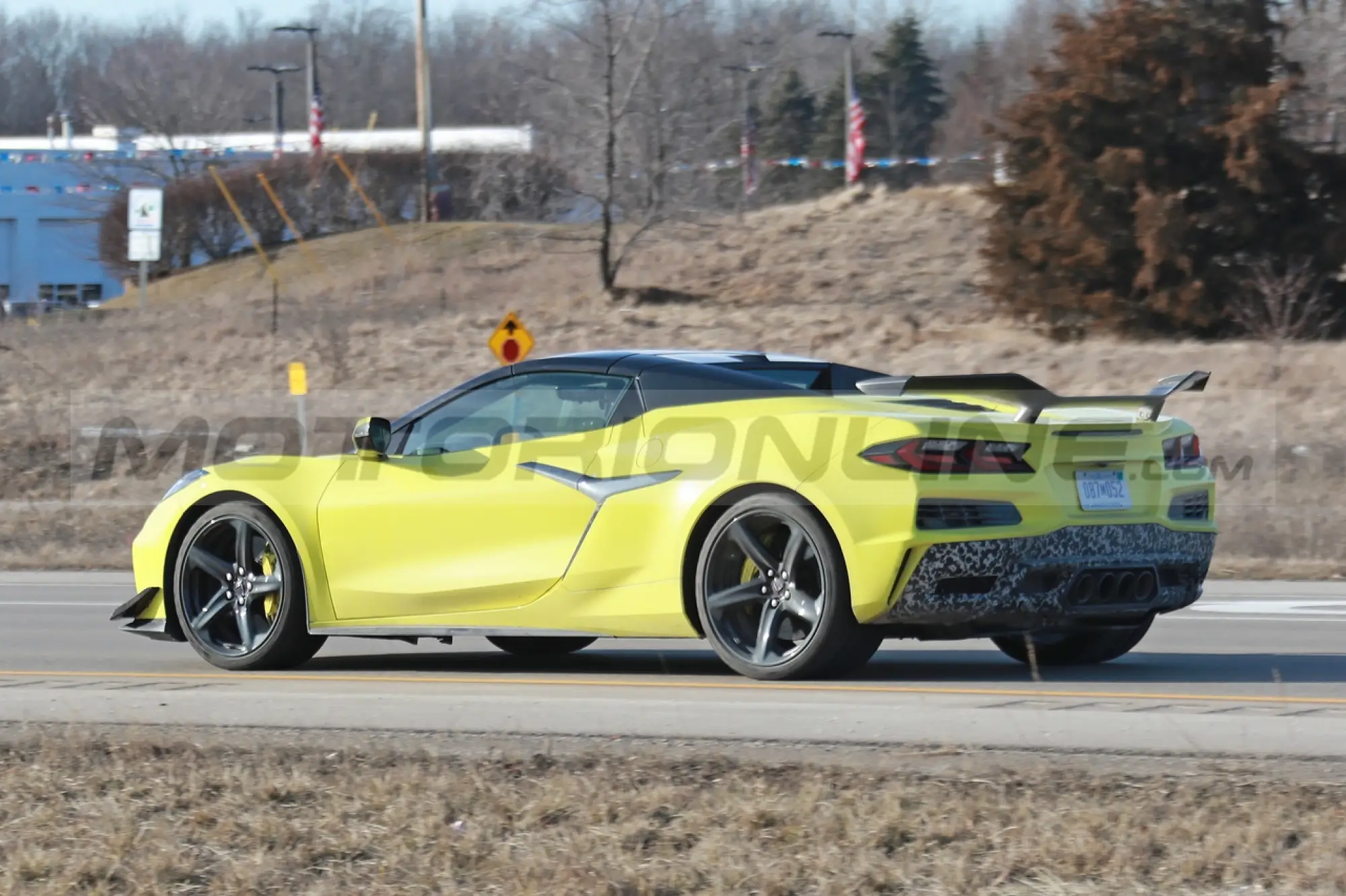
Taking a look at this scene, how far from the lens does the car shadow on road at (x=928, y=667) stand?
26.9 feet

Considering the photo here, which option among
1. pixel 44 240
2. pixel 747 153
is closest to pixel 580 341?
pixel 747 153

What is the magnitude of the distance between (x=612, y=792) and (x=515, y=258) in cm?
3686

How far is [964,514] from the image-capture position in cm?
728

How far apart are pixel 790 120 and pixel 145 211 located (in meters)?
49.0

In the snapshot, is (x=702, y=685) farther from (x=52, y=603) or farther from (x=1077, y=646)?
(x=52, y=603)

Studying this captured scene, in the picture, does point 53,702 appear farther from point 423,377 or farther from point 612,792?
point 423,377

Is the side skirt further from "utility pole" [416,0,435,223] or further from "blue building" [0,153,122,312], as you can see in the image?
"blue building" [0,153,122,312]

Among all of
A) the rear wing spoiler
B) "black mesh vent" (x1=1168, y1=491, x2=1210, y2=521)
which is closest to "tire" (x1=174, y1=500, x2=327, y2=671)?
the rear wing spoiler

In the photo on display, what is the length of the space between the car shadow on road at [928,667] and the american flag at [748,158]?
1110 inches

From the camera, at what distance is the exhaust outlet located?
303 inches

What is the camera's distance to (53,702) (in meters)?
7.83

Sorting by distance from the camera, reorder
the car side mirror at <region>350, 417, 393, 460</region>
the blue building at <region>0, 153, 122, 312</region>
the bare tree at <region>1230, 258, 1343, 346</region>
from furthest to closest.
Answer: the blue building at <region>0, 153, 122, 312</region> < the bare tree at <region>1230, 258, 1343, 346</region> < the car side mirror at <region>350, 417, 393, 460</region>

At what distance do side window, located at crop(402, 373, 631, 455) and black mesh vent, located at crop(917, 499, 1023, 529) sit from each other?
155 centimetres

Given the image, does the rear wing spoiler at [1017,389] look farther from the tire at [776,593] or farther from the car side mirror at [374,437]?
the car side mirror at [374,437]
